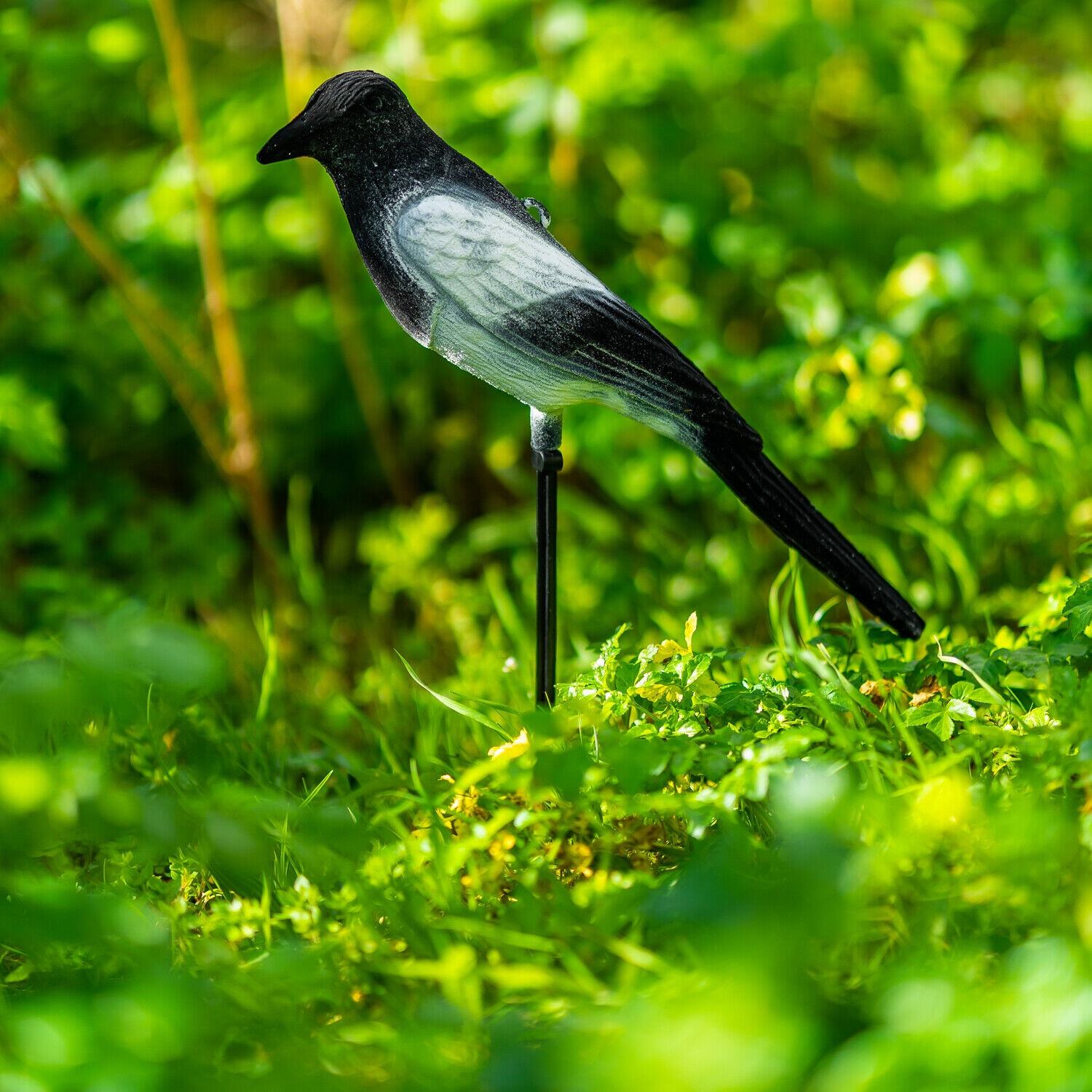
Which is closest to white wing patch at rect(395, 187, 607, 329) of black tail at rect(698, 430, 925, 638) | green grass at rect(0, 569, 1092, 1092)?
black tail at rect(698, 430, 925, 638)

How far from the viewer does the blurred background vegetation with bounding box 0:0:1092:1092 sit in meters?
1.10

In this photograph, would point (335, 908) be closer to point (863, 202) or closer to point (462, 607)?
point (462, 607)

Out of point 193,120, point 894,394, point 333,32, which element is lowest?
point 894,394

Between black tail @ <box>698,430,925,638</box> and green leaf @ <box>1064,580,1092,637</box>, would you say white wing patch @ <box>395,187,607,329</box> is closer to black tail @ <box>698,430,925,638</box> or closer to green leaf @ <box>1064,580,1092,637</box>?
black tail @ <box>698,430,925,638</box>

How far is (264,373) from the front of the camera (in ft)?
7.89

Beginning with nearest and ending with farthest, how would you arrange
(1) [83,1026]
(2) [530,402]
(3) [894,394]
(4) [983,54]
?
1. (1) [83,1026]
2. (2) [530,402]
3. (3) [894,394]
4. (4) [983,54]

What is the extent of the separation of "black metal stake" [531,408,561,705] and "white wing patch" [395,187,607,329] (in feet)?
0.52

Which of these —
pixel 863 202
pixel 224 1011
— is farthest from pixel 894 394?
pixel 224 1011

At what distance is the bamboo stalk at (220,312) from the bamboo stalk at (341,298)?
0.60 feet

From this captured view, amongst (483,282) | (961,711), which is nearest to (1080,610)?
(961,711)

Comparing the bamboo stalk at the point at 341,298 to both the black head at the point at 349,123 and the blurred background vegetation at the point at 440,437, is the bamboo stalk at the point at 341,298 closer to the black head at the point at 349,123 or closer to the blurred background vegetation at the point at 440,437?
the blurred background vegetation at the point at 440,437

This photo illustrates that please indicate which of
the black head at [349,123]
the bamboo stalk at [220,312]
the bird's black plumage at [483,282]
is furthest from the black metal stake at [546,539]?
the bamboo stalk at [220,312]

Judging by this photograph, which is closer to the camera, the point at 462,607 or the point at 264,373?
the point at 462,607

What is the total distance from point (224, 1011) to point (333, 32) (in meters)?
2.34
